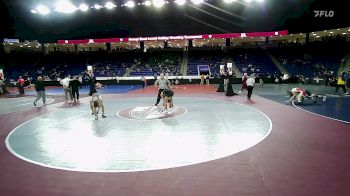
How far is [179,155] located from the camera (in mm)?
7309

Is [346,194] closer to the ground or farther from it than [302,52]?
closer to the ground

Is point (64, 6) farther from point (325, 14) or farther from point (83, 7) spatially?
point (325, 14)

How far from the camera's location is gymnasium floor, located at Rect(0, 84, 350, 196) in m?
5.45

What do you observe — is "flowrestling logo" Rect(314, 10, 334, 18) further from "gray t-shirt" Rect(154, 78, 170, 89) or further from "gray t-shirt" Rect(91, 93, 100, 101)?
"gray t-shirt" Rect(91, 93, 100, 101)

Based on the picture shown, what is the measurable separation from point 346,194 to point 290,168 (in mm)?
1372

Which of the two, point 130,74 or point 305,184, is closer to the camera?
point 305,184

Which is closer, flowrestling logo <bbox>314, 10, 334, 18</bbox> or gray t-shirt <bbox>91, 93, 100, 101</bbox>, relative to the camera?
Result: gray t-shirt <bbox>91, 93, 100, 101</bbox>

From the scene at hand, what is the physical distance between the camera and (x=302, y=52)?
40344 mm

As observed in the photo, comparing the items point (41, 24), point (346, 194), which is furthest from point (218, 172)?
point (41, 24)

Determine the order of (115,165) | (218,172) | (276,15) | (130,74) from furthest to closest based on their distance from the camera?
(130,74) → (276,15) → (115,165) → (218,172)

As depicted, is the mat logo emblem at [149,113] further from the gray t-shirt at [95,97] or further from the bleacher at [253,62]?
the bleacher at [253,62]

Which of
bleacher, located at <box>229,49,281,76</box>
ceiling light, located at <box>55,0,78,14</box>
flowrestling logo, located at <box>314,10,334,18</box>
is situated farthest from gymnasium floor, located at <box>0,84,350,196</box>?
flowrestling logo, located at <box>314,10,334,18</box>

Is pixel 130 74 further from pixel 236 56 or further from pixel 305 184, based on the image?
pixel 305 184

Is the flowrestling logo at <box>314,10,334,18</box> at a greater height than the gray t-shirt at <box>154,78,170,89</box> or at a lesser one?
greater
